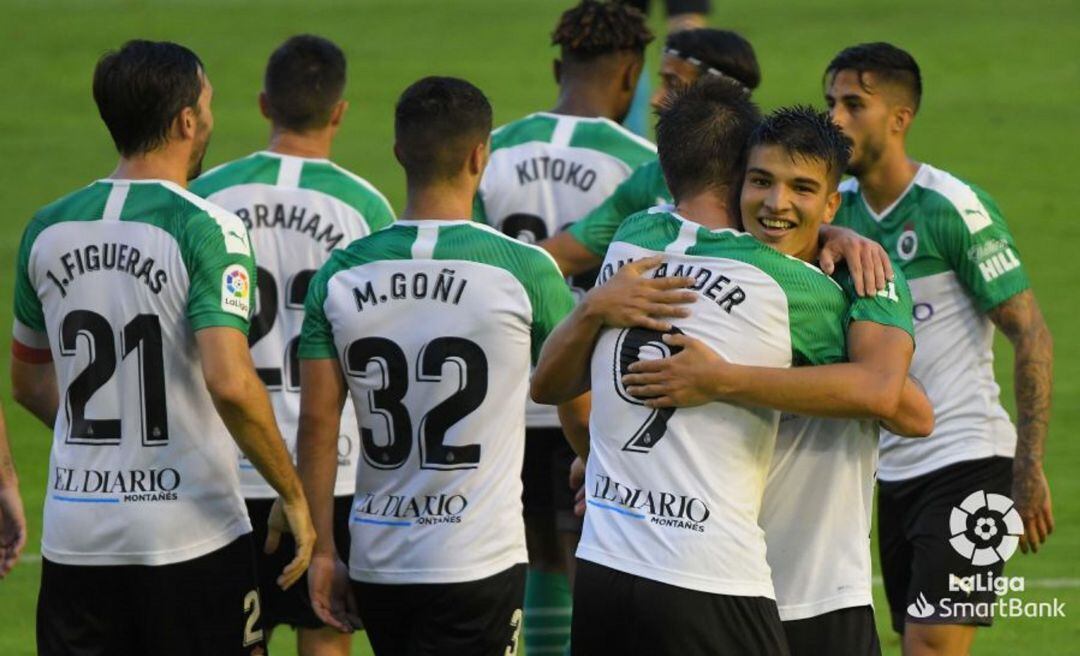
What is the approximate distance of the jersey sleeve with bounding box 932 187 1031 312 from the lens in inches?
239

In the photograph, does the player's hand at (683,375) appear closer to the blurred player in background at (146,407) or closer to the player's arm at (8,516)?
the blurred player in background at (146,407)

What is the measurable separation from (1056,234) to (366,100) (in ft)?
26.8

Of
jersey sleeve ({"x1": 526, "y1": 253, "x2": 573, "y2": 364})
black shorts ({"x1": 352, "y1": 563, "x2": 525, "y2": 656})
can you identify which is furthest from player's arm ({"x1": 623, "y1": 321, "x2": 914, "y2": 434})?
black shorts ({"x1": 352, "y1": 563, "x2": 525, "y2": 656})

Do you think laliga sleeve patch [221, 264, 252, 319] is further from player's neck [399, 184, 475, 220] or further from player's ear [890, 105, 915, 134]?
player's ear [890, 105, 915, 134]

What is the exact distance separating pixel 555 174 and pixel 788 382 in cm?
279

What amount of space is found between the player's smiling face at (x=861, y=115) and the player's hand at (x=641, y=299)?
205 cm

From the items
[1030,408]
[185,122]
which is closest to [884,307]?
[1030,408]

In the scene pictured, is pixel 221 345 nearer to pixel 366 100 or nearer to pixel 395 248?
pixel 395 248

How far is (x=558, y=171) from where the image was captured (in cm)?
703

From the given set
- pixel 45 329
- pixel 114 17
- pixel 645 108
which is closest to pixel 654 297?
pixel 45 329

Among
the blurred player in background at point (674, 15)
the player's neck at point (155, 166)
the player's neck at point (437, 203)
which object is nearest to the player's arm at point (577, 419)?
the player's neck at point (437, 203)

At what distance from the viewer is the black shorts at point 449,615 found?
5.20m

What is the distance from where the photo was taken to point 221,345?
503 centimetres

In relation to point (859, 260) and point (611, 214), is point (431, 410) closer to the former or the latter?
point (859, 260)
